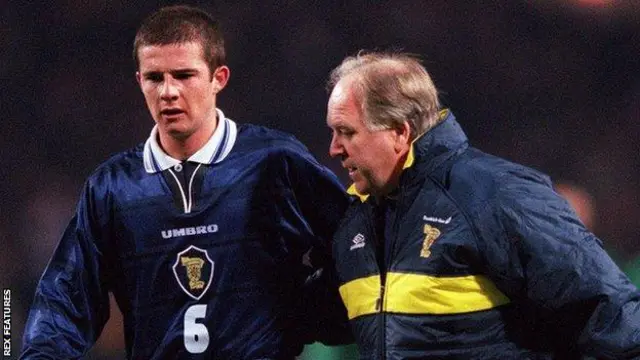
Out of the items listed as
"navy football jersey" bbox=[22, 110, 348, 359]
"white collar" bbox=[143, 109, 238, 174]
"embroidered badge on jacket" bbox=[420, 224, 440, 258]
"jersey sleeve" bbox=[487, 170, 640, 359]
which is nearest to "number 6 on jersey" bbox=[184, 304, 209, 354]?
"navy football jersey" bbox=[22, 110, 348, 359]

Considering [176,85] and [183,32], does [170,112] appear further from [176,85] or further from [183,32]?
[183,32]

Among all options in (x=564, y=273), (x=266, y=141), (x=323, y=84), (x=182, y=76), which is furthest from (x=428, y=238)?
(x=323, y=84)

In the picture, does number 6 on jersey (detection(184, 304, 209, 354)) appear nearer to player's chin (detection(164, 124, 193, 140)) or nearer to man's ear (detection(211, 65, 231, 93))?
player's chin (detection(164, 124, 193, 140))

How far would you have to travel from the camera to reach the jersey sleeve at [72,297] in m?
2.76

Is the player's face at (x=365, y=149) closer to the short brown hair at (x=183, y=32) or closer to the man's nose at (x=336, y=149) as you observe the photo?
the man's nose at (x=336, y=149)

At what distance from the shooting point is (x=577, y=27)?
235 inches

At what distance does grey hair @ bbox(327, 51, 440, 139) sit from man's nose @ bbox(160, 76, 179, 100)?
1.36 feet

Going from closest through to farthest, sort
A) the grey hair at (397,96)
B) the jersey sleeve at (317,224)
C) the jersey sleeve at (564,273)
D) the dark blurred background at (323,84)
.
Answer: the jersey sleeve at (564,273)
the grey hair at (397,96)
the jersey sleeve at (317,224)
the dark blurred background at (323,84)

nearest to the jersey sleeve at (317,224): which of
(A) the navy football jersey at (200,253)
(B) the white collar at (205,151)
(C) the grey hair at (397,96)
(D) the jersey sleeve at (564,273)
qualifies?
(A) the navy football jersey at (200,253)

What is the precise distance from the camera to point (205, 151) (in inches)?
112

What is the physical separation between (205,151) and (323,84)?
2.78 metres

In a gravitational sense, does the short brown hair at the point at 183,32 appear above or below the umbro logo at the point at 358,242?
above

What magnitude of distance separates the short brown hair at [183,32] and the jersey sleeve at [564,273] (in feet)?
2.68

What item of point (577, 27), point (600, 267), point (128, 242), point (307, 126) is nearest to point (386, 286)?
point (600, 267)
